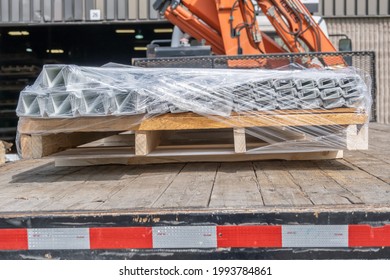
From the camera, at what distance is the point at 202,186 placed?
2.42 meters

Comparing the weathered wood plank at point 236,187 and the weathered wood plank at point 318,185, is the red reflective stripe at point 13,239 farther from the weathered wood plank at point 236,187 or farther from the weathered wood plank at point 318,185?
the weathered wood plank at point 318,185

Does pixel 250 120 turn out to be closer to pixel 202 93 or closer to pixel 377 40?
pixel 202 93

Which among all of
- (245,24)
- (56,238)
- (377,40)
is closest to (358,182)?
(56,238)

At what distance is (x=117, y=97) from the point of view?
2.49m

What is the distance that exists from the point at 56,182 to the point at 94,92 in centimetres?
54

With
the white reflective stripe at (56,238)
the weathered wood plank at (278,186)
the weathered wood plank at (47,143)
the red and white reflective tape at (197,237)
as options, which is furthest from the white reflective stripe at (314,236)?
the weathered wood plank at (47,143)

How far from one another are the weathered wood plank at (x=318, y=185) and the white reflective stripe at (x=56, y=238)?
82cm

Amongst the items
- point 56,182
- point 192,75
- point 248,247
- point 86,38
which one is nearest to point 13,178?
point 56,182

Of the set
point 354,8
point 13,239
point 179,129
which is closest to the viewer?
point 13,239

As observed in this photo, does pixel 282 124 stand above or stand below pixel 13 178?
above

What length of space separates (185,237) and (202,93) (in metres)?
1.00

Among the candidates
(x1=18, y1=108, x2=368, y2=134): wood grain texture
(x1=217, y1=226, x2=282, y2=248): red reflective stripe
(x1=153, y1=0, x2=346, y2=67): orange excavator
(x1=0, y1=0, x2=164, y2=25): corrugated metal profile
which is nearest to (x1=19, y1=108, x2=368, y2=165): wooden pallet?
(x1=18, y1=108, x2=368, y2=134): wood grain texture

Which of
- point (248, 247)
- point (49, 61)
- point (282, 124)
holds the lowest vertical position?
point (248, 247)

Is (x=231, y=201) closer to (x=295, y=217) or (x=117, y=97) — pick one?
(x=295, y=217)
